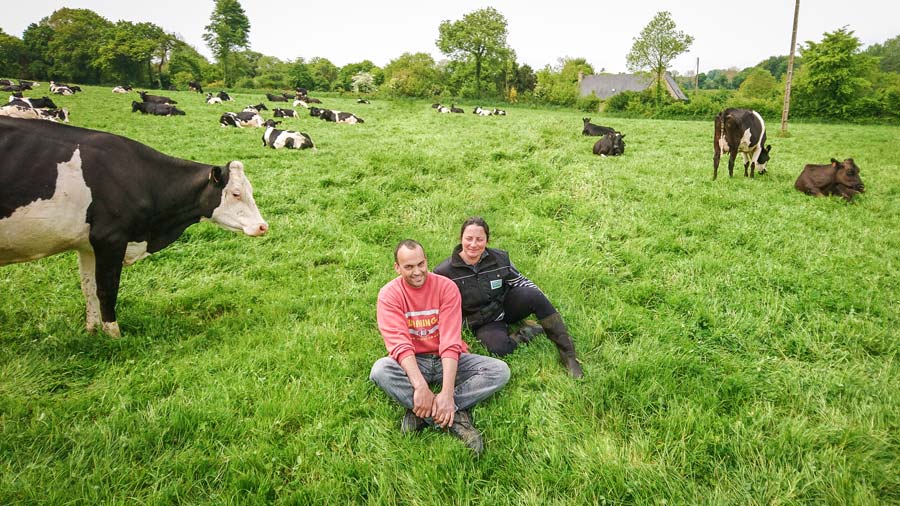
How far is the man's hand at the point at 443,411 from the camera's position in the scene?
10.1ft

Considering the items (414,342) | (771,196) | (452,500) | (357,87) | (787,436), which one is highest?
(357,87)

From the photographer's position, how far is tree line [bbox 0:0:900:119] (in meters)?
38.2

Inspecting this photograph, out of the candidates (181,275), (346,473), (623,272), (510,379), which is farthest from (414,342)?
(181,275)

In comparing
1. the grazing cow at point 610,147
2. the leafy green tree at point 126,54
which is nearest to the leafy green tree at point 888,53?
the grazing cow at point 610,147

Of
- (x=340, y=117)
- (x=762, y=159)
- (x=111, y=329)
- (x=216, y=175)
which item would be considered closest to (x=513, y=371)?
(x=216, y=175)

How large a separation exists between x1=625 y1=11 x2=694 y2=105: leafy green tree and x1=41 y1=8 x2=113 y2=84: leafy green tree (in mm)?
68299

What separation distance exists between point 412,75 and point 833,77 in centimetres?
5135

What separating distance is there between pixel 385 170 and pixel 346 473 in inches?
333

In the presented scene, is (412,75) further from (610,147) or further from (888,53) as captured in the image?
(888,53)

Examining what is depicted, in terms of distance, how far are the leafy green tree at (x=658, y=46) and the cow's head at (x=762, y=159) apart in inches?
1674

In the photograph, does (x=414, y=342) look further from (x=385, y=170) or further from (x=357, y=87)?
(x=357, y=87)

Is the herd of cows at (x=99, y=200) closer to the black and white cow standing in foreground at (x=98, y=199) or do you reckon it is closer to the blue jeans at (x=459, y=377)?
the black and white cow standing in foreground at (x=98, y=199)

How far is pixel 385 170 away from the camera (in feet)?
34.4

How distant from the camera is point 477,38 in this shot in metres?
61.8
